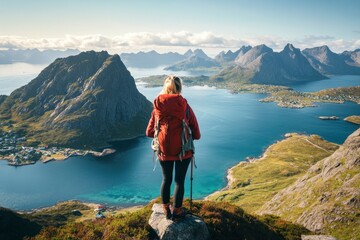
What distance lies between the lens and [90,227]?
64.4ft

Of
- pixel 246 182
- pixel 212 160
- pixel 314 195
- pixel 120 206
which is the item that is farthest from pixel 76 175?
pixel 314 195

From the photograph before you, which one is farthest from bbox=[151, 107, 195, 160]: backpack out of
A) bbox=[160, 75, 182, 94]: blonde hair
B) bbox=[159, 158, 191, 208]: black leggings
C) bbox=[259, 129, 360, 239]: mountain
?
bbox=[259, 129, 360, 239]: mountain

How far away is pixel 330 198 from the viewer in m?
63.2

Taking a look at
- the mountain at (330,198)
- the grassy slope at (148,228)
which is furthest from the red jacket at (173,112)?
the mountain at (330,198)

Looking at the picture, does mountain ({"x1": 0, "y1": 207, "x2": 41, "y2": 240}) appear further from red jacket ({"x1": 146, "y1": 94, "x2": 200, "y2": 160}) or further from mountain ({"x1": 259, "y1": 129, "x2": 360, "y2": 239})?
red jacket ({"x1": 146, "y1": 94, "x2": 200, "y2": 160})

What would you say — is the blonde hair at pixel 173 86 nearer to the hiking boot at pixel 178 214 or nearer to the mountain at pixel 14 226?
the hiking boot at pixel 178 214

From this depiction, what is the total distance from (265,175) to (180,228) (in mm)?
151838

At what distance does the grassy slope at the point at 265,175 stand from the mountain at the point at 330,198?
2970cm

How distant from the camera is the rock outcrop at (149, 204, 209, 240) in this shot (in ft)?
55.2

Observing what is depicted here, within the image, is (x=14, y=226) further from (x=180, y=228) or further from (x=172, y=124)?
(x=172, y=124)

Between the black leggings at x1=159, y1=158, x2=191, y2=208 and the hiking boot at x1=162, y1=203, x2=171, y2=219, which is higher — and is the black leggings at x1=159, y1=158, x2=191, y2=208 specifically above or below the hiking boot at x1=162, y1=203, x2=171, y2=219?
above

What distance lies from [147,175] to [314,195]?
388ft

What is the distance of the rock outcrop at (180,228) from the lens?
16.8m

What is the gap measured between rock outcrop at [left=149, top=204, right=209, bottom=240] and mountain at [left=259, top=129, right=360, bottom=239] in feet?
138
